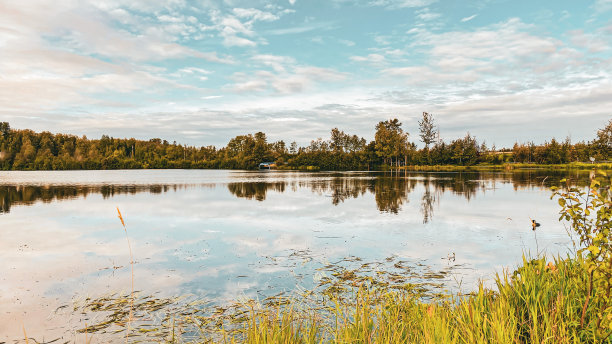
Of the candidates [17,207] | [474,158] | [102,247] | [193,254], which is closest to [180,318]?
[193,254]

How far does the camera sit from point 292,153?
116m

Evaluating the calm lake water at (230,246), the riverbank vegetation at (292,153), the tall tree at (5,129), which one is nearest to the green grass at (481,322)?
the calm lake water at (230,246)

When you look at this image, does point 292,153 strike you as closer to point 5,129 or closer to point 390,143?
point 390,143

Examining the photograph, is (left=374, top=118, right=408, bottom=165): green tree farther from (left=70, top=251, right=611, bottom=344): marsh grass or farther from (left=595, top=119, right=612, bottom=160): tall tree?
(left=70, top=251, right=611, bottom=344): marsh grass

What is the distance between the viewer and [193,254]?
9742mm

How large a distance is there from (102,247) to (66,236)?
8.11 feet

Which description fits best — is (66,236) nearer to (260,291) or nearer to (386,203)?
(260,291)

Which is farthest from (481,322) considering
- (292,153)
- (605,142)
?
(292,153)

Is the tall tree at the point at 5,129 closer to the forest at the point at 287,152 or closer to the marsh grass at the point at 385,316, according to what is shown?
the forest at the point at 287,152

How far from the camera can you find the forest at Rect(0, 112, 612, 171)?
73062 mm

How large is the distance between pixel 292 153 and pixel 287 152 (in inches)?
84.3

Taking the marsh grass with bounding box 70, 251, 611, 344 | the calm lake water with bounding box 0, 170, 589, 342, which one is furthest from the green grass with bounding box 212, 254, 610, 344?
the calm lake water with bounding box 0, 170, 589, 342

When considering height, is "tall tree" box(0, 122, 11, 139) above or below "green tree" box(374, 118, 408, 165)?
above

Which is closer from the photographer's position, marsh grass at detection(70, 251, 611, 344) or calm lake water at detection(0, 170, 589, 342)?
marsh grass at detection(70, 251, 611, 344)
